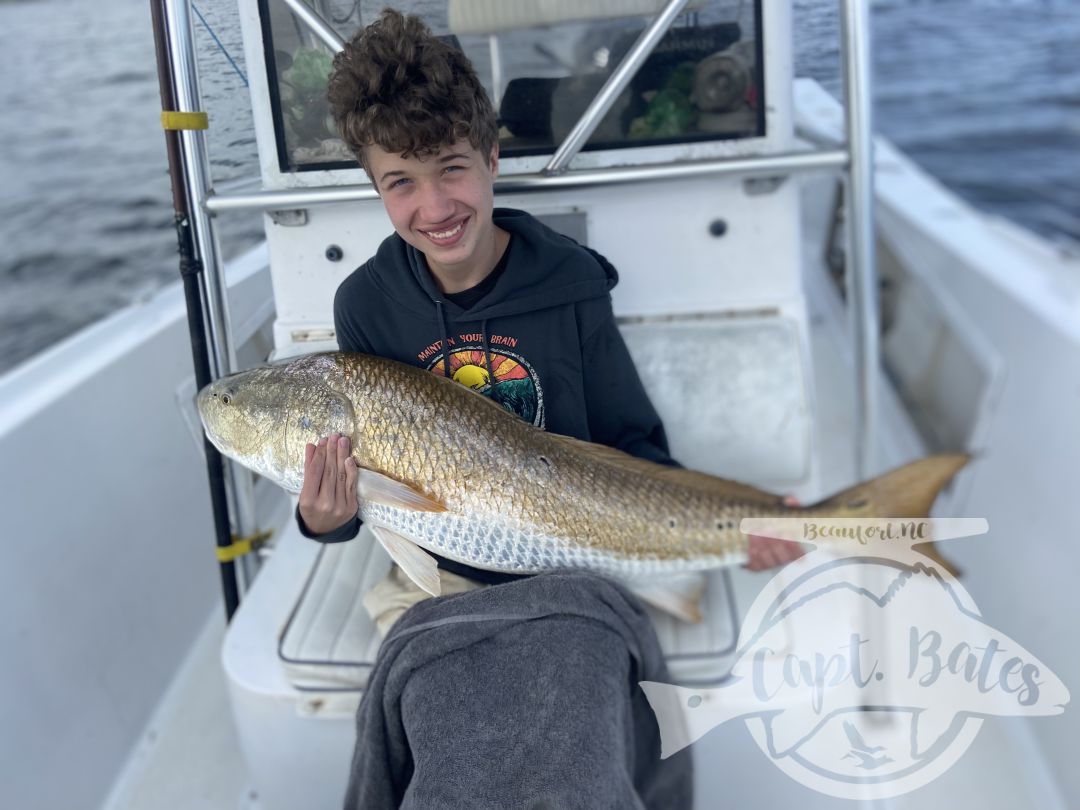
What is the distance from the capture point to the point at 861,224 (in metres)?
1.74

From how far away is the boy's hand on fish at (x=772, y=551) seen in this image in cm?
156

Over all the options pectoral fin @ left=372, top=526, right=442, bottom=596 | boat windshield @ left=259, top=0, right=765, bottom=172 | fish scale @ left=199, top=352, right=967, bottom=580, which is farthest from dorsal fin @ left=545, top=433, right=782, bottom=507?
boat windshield @ left=259, top=0, right=765, bottom=172

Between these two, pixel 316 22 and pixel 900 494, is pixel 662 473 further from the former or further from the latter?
pixel 316 22

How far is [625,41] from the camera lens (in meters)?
1.85

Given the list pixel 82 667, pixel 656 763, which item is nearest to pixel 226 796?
pixel 82 667

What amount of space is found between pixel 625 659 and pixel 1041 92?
35.7ft

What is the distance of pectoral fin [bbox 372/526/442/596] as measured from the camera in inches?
59.3

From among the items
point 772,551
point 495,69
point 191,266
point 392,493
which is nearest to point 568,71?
point 495,69

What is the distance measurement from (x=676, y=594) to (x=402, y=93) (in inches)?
46.2

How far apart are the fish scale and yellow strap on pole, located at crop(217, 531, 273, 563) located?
507 mm

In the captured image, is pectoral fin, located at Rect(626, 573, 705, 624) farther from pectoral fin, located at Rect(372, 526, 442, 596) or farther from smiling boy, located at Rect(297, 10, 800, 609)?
pectoral fin, located at Rect(372, 526, 442, 596)

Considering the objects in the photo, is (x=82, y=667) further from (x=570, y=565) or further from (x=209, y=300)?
(x=570, y=565)

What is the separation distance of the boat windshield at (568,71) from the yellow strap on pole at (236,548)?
3.19 ft

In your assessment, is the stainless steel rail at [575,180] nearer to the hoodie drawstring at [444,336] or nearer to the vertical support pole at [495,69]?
the vertical support pole at [495,69]
